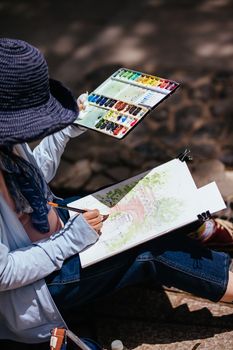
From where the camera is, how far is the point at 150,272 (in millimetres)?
2428

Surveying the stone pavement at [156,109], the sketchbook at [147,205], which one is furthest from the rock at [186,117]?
the sketchbook at [147,205]

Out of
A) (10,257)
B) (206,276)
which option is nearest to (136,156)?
(206,276)

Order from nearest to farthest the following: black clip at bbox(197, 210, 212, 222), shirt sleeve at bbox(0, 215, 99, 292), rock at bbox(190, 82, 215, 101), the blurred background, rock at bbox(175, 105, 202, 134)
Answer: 1. shirt sleeve at bbox(0, 215, 99, 292)
2. black clip at bbox(197, 210, 212, 222)
3. the blurred background
4. rock at bbox(175, 105, 202, 134)
5. rock at bbox(190, 82, 215, 101)

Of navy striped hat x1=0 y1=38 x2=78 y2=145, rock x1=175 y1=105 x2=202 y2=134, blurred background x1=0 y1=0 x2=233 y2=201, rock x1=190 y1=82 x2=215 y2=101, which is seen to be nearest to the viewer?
navy striped hat x1=0 y1=38 x2=78 y2=145

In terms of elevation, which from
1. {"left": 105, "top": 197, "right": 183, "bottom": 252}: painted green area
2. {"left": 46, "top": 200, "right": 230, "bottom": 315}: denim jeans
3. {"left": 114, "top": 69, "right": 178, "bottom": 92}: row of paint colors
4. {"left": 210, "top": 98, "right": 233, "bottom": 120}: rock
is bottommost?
{"left": 210, "top": 98, "right": 233, "bottom": 120}: rock

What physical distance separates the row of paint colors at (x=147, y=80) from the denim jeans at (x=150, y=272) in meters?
0.55

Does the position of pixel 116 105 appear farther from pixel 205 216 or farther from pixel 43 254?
pixel 43 254

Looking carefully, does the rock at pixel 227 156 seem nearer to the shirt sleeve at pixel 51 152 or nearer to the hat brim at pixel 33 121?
the shirt sleeve at pixel 51 152

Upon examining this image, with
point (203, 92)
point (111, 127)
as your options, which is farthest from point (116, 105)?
point (203, 92)

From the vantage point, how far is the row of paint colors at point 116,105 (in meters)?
2.48

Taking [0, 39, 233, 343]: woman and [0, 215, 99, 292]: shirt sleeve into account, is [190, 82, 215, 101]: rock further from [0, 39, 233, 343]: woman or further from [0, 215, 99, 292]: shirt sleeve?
[0, 215, 99, 292]: shirt sleeve

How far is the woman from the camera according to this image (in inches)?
80.5

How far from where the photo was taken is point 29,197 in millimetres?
2258

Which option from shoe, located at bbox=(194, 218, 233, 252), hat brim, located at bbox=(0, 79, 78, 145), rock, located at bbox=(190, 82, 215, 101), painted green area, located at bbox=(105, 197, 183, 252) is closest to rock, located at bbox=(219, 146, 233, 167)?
rock, located at bbox=(190, 82, 215, 101)
